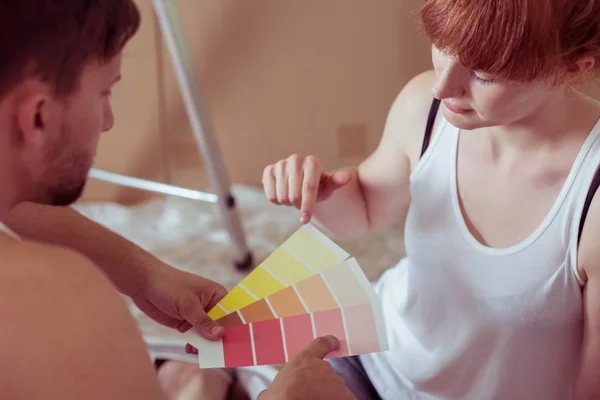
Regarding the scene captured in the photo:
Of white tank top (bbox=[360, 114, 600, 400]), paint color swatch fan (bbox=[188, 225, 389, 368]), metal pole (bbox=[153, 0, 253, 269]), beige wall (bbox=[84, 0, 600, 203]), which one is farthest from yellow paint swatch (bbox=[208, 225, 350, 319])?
beige wall (bbox=[84, 0, 600, 203])

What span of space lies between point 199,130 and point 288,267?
635mm

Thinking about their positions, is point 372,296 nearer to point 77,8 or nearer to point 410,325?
point 410,325

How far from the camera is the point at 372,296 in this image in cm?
72

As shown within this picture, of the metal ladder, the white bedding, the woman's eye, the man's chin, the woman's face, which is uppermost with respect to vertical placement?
the woman's eye

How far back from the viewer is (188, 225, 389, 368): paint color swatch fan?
68cm

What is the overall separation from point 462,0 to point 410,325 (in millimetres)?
413

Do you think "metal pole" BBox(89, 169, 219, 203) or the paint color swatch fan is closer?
the paint color swatch fan

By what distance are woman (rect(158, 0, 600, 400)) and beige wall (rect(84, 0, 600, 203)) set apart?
2.59ft

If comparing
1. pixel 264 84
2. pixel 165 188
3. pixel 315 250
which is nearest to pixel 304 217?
pixel 315 250

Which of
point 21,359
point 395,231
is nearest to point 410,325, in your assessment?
point 21,359

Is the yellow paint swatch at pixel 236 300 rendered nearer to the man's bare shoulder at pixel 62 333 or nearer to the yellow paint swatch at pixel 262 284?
the yellow paint swatch at pixel 262 284

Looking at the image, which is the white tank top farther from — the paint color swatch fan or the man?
the man

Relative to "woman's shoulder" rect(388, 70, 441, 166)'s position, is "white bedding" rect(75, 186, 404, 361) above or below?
below

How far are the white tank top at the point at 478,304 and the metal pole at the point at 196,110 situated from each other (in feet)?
1.89
